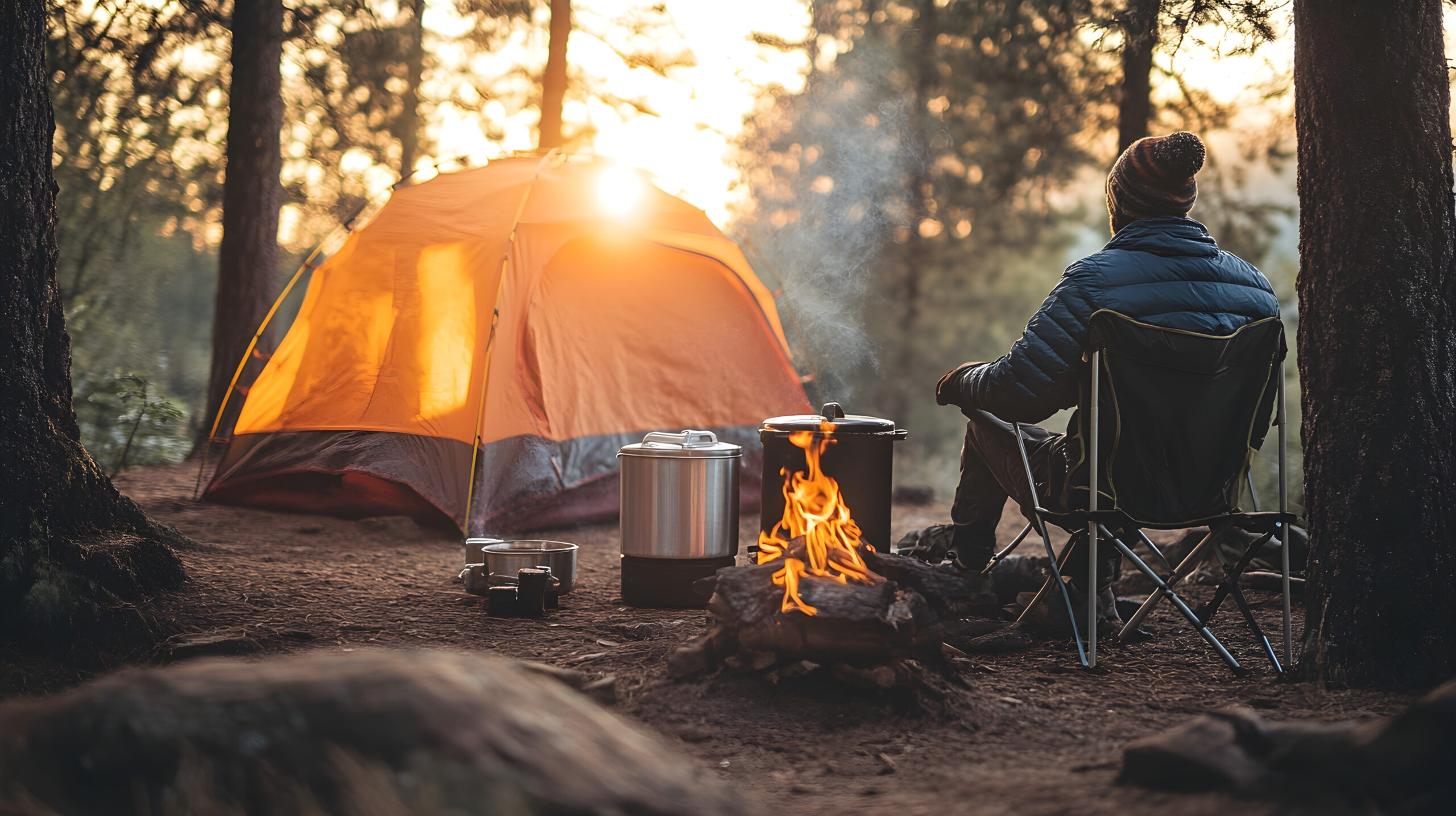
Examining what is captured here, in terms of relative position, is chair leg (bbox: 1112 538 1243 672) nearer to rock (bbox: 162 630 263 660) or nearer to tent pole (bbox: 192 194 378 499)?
rock (bbox: 162 630 263 660)

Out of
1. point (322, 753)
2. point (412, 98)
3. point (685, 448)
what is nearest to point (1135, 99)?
point (685, 448)

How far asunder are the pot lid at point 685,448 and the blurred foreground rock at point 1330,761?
242 centimetres

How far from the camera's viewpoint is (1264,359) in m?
3.12

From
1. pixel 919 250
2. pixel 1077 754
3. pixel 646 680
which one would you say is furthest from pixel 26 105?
pixel 919 250

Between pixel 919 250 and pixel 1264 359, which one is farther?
pixel 919 250

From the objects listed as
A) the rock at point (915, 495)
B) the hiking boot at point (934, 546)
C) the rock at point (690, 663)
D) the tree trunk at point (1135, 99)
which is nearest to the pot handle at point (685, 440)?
the hiking boot at point (934, 546)

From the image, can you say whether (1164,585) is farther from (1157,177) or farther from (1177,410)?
(1157,177)

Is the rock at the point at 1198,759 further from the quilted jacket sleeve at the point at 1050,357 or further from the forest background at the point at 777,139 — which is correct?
the forest background at the point at 777,139

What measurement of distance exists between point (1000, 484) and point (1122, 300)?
2.89 ft

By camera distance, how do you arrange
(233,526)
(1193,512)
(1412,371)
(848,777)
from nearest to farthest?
(848,777)
(1412,371)
(1193,512)
(233,526)

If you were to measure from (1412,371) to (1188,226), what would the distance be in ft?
2.71

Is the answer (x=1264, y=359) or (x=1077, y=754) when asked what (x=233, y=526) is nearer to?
(x=1077, y=754)

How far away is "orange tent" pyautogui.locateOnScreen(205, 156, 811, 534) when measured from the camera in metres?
5.55

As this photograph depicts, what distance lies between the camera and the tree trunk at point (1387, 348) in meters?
2.72
